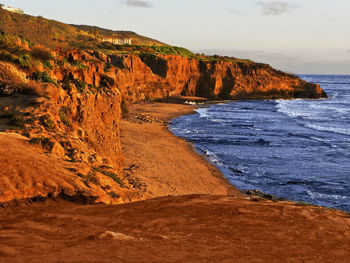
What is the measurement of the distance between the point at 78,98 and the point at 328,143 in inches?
946

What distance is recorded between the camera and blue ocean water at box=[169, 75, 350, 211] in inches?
743

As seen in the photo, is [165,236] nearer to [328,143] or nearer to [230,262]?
[230,262]

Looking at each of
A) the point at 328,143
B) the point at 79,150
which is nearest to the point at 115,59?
the point at 328,143

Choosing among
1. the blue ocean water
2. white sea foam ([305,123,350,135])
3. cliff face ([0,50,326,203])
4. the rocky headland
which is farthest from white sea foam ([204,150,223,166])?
white sea foam ([305,123,350,135])

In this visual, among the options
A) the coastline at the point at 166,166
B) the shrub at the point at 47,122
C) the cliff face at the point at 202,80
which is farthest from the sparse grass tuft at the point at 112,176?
the cliff face at the point at 202,80

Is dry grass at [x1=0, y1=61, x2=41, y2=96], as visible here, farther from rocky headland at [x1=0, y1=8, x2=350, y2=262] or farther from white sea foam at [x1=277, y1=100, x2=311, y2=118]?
white sea foam at [x1=277, y1=100, x2=311, y2=118]

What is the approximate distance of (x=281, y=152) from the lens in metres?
26.9

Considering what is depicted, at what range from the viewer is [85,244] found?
5.99 m

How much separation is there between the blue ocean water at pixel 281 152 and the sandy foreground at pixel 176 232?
9.21 metres

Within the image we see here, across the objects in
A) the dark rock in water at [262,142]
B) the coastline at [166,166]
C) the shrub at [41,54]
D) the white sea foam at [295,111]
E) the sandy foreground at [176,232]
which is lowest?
the coastline at [166,166]

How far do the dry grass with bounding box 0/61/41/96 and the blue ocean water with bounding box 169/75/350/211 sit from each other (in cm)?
1181

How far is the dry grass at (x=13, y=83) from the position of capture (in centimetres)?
1358

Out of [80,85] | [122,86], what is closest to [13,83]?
[80,85]

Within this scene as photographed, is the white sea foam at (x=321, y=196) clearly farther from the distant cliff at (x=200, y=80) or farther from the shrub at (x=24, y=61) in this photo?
the distant cliff at (x=200, y=80)
